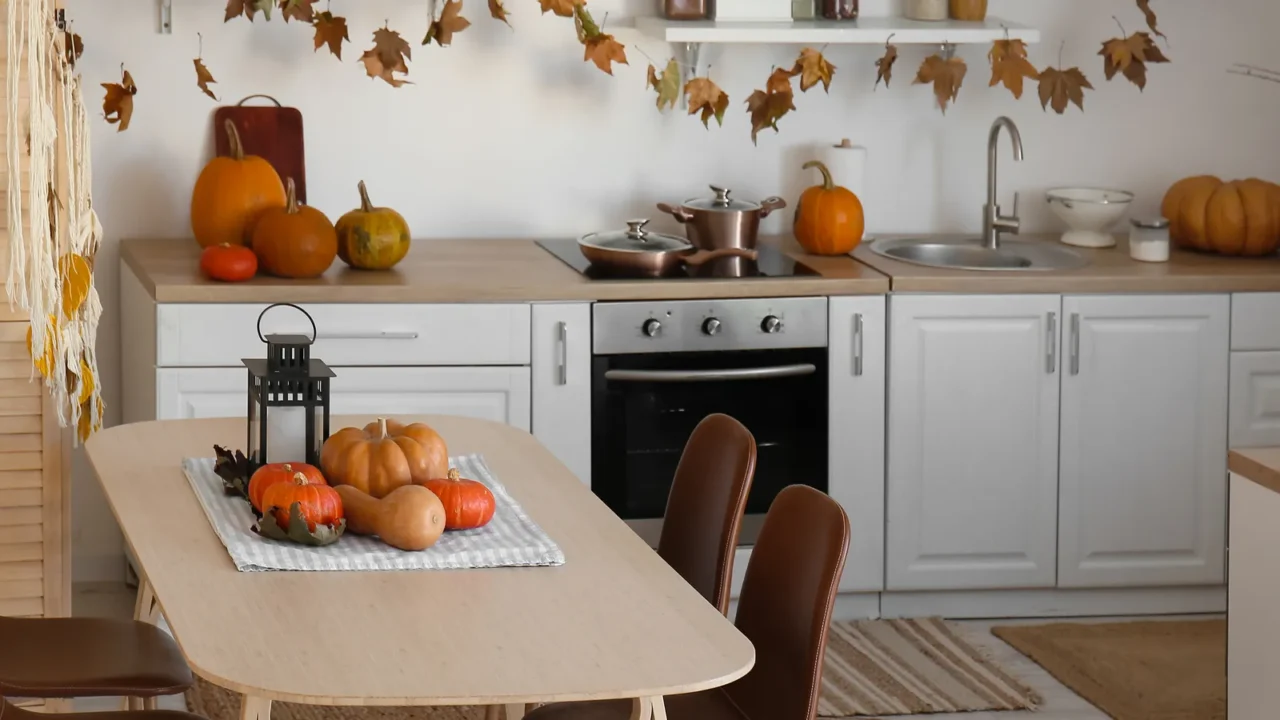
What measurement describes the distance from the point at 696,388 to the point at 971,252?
0.95 metres

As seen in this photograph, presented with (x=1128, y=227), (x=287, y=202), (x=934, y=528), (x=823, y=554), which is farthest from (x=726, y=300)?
(x=823, y=554)

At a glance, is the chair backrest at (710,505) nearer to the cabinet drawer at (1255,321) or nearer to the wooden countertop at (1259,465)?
the wooden countertop at (1259,465)

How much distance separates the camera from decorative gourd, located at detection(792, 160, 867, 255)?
4.24 metres

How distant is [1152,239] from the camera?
13.9ft

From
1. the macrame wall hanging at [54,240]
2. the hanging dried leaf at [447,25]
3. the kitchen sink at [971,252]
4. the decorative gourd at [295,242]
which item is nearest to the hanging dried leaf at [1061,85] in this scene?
the kitchen sink at [971,252]

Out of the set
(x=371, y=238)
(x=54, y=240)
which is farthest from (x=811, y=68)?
(x=54, y=240)

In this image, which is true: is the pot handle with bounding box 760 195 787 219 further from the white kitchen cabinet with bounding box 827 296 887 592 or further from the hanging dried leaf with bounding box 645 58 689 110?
the hanging dried leaf with bounding box 645 58 689 110

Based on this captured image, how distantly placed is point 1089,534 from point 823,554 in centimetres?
211

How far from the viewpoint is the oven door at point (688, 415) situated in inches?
156

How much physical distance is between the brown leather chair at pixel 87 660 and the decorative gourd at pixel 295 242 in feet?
4.06

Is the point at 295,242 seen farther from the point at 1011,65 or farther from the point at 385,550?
the point at 1011,65

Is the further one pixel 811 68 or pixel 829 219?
pixel 811 68

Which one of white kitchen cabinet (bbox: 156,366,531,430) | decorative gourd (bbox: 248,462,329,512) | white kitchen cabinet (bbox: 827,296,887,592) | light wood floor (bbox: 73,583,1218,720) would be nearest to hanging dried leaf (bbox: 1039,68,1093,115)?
white kitchen cabinet (bbox: 827,296,887,592)

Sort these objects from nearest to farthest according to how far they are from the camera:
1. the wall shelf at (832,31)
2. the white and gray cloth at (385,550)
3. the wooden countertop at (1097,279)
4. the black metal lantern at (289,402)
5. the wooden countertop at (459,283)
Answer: the white and gray cloth at (385,550) < the black metal lantern at (289,402) < the wooden countertop at (459,283) < the wooden countertop at (1097,279) < the wall shelf at (832,31)
